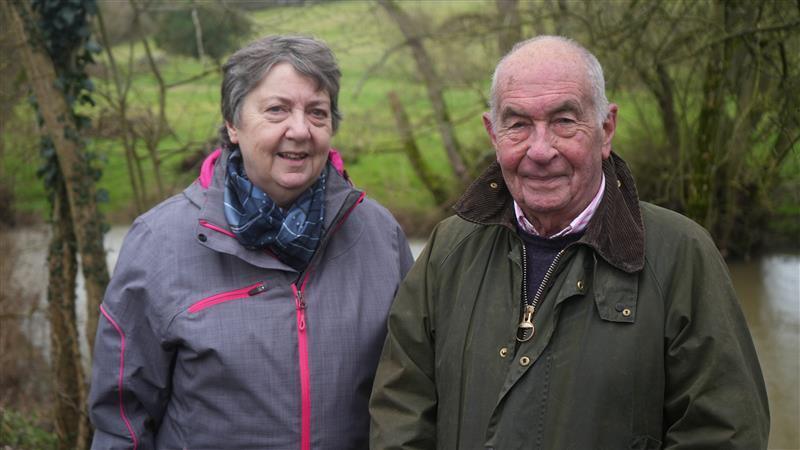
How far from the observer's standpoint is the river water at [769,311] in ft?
23.3

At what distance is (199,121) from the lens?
27.6 ft

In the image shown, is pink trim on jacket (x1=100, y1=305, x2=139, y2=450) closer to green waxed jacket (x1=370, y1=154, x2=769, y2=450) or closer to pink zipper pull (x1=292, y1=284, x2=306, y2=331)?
pink zipper pull (x1=292, y1=284, x2=306, y2=331)

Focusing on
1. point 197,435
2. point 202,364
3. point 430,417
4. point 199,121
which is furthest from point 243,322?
point 199,121

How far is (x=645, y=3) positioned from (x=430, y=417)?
4397 mm

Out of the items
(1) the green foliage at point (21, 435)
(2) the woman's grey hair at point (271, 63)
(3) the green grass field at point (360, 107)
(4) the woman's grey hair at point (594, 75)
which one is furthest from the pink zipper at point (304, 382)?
(3) the green grass field at point (360, 107)

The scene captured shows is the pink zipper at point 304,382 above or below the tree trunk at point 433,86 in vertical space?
below

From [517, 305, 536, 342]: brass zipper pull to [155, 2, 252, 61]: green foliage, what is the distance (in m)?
5.44

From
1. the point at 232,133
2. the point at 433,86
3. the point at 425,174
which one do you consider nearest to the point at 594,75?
the point at 232,133

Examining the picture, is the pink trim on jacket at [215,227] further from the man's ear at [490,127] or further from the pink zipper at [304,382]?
the man's ear at [490,127]

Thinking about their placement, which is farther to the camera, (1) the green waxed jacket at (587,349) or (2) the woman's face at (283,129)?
(2) the woman's face at (283,129)

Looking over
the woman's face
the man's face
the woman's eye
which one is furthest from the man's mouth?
the man's face

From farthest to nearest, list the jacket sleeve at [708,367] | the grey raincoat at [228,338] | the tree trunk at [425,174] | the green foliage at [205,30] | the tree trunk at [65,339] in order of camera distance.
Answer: the tree trunk at [425,174] → the green foliage at [205,30] → the tree trunk at [65,339] → the grey raincoat at [228,338] → the jacket sleeve at [708,367]

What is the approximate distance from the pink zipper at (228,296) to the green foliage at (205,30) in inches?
191

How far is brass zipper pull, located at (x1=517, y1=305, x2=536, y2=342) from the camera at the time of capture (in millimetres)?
2393
